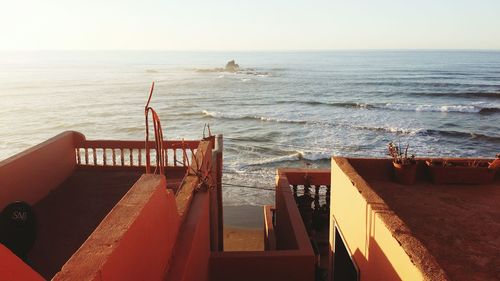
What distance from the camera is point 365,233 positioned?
3889mm

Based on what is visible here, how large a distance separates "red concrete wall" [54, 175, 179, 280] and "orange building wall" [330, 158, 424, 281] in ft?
5.68

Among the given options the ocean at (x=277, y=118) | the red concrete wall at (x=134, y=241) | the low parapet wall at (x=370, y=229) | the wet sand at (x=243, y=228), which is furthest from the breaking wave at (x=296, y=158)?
the red concrete wall at (x=134, y=241)

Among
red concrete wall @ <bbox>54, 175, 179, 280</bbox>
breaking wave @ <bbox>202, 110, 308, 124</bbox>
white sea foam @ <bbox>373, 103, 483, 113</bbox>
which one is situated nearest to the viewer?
red concrete wall @ <bbox>54, 175, 179, 280</bbox>

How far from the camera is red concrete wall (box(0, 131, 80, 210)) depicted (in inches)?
235

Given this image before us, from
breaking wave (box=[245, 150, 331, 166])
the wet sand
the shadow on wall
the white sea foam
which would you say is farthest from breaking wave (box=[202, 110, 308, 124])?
the shadow on wall

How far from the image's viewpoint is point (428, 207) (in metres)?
4.42

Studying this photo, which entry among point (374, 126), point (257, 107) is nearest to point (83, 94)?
point (257, 107)

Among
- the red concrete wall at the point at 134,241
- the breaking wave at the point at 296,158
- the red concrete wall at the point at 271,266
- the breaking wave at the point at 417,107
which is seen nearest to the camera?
the red concrete wall at the point at 134,241

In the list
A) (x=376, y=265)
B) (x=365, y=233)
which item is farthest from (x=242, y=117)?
(x=376, y=265)

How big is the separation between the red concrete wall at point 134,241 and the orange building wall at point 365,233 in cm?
173

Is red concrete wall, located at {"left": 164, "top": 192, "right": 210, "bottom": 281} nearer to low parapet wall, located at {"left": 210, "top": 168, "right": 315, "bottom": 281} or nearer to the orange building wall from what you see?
low parapet wall, located at {"left": 210, "top": 168, "right": 315, "bottom": 281}

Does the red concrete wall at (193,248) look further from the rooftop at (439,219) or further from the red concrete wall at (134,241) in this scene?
the rooftop at (439,219)

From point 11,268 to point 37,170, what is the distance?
558cm

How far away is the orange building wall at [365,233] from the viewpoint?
3002 mm
